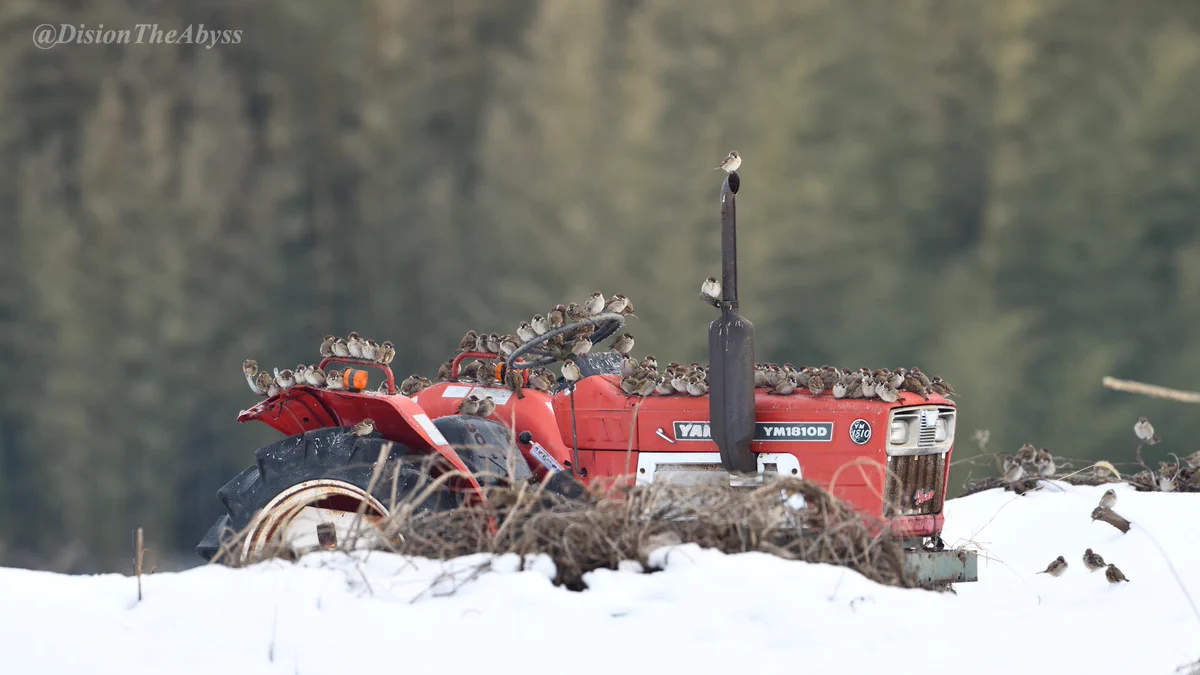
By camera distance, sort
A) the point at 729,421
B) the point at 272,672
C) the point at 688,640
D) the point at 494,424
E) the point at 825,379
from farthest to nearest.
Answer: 1. the point at 494,424
2. the point at 825,379
3. the point at 729,421
4. the point at 688,640
5. the point at 272,672

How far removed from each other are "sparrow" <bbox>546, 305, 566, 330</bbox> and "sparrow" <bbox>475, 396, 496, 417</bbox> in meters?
0.38

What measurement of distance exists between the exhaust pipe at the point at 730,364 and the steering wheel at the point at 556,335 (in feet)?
1.59

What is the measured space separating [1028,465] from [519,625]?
4.22 meters

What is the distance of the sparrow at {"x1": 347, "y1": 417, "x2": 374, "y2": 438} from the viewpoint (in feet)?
12.4

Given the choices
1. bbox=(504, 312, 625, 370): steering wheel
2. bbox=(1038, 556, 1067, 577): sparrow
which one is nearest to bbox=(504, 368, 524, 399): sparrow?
bbox=(504, 312, 625, 370): steering wheel

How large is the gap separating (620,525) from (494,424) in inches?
52.9

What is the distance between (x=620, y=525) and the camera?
115 inches

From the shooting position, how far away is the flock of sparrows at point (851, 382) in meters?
3.70

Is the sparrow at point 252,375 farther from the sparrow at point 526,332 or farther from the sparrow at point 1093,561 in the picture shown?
the sparrow at point 1093,561

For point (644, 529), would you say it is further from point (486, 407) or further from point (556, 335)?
point (486, 407)

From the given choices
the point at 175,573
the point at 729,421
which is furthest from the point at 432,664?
the point at 729,421

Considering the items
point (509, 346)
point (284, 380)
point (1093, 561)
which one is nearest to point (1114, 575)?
point (1093, 561)

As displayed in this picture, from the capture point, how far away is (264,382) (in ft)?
13.4

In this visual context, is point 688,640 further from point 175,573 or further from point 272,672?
point 175,573
